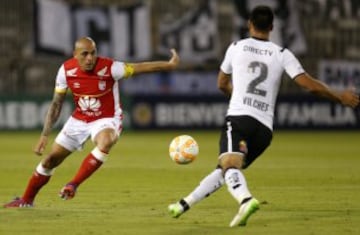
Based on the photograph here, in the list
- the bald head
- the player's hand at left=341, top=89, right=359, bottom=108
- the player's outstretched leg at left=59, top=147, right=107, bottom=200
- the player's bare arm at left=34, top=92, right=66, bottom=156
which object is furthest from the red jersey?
the player's hand at left=341, top=89, right=359, bottom=108

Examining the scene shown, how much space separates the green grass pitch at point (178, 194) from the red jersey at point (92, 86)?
3.48ft

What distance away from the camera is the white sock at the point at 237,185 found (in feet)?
30.3

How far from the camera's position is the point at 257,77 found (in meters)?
9.66

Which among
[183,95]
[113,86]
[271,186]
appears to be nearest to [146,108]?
[183,95]

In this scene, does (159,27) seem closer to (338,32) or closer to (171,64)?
(338,32)

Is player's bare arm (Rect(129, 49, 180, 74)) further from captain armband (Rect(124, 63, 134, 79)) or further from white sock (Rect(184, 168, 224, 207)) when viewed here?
white sock (Rect(184, 168, 224, 207))

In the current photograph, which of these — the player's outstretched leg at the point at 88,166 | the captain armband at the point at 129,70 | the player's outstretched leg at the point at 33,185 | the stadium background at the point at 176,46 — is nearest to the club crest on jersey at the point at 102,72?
the captain armband at the point at 129,70

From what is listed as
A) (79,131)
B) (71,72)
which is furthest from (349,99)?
(71,72)

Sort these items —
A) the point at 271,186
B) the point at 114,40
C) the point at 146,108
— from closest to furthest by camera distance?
the point at 271,186 < the point at 146,108 < the point at 114,40

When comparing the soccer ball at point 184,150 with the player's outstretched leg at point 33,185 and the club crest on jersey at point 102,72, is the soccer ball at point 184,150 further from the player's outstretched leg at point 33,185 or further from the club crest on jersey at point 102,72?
the player's outstretched leg at point 33,185

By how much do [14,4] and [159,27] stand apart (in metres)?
4.47

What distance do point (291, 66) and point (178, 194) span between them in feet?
12.8

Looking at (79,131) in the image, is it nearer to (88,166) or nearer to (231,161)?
(88,166)

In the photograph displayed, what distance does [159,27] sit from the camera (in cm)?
3162
